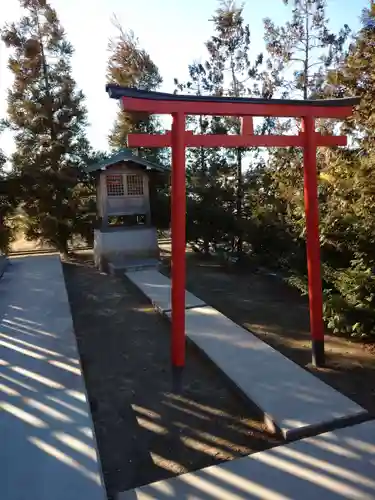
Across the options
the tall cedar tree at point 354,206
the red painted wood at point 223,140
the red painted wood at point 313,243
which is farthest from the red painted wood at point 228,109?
the tall cedar tree at point 354,206

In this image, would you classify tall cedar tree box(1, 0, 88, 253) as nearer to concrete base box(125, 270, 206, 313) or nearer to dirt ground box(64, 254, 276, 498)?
concrete base box(125, 270, 206, 313)

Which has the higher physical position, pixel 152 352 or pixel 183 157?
pixel 183 157

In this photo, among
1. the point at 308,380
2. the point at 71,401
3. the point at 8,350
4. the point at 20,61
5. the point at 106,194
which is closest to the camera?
the point at 71,401

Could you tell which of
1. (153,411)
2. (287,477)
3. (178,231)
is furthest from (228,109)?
(287,477)

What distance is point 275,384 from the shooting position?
381cm

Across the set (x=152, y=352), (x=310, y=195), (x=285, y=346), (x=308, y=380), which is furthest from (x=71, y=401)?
(x=310, y=195)

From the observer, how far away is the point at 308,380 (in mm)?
3881

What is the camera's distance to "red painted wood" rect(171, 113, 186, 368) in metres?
3.63

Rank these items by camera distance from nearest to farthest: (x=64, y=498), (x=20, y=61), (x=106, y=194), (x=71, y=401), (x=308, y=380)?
(x=64, y=498) < (x=71, y=401) < (x=308, y=380) < (x=106, y=194) < (x=20, y=61)

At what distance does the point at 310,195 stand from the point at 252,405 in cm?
241

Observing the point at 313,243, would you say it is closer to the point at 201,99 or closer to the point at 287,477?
the point at 201,99

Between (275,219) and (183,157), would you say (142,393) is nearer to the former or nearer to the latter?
(183,157)

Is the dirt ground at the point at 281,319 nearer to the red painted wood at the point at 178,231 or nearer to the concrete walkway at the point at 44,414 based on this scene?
the red painted wood at the point at 178,231

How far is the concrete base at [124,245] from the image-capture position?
405 inches
